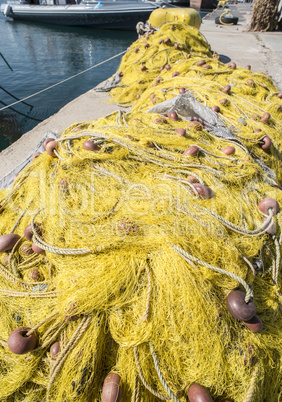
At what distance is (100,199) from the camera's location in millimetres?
1863

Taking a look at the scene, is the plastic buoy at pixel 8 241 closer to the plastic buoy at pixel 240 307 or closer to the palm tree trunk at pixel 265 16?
the plastic buoy at pixel 240 307

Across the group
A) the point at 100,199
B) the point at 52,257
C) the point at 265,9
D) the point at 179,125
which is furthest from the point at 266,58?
the point at 52,257

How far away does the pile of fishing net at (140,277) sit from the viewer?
1428mm

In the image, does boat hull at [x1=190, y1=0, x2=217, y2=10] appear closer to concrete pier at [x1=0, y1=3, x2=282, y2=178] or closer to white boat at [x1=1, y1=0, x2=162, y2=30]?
white boat at [x1=1, y1=0, x2=162, y2=30]

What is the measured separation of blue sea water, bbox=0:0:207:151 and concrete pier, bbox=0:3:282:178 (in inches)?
103

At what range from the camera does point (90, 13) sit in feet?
70.7

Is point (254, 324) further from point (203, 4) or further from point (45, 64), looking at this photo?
point (203, 4)

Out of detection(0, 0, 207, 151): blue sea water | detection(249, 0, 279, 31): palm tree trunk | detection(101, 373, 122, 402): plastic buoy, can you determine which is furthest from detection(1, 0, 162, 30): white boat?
detection(101, 373, 122, 402): plastic buoy

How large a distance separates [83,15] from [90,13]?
2.57ft

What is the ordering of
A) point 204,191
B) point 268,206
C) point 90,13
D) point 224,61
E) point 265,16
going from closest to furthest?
point 204,191 → point 268,206 → point 224,61 → point 265,16 → point 90,13

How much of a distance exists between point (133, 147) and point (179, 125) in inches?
35.7

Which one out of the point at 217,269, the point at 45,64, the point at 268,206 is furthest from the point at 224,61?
the point at 45,64

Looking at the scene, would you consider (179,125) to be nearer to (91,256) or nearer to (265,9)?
(91,256)

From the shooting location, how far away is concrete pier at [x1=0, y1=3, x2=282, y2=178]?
396cm
